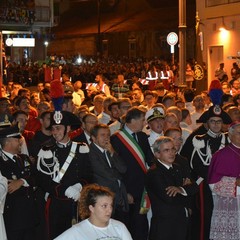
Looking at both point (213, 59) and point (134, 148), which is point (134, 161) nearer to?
point (134, 148)

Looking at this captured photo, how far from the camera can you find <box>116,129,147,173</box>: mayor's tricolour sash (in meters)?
9.57

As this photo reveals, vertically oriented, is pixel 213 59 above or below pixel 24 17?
below

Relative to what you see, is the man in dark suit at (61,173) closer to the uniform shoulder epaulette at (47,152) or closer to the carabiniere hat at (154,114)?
the uniform shoulder epaulette at (47,152)

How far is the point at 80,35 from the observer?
6112cm

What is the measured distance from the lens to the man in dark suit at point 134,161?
9516 millimetres

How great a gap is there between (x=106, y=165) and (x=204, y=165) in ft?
4.88

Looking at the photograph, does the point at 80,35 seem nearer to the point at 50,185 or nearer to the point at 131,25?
the point at 131,25

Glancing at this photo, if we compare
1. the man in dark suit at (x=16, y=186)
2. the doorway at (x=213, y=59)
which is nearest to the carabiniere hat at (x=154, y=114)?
the man in dark suit at (x=16, y=186)

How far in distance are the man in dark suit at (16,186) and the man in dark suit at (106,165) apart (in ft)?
3.05

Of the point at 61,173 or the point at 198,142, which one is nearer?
the point at 61,173

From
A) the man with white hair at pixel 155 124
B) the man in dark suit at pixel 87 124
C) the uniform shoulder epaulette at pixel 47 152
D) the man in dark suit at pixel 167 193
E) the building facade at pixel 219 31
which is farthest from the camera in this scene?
the building facade at pixel 219 31

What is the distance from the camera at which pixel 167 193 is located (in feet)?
27.5

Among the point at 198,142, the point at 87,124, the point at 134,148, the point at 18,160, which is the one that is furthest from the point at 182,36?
the point at 18,160

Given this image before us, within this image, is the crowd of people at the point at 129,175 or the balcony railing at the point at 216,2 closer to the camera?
the crowd of people at the point at 129,175
